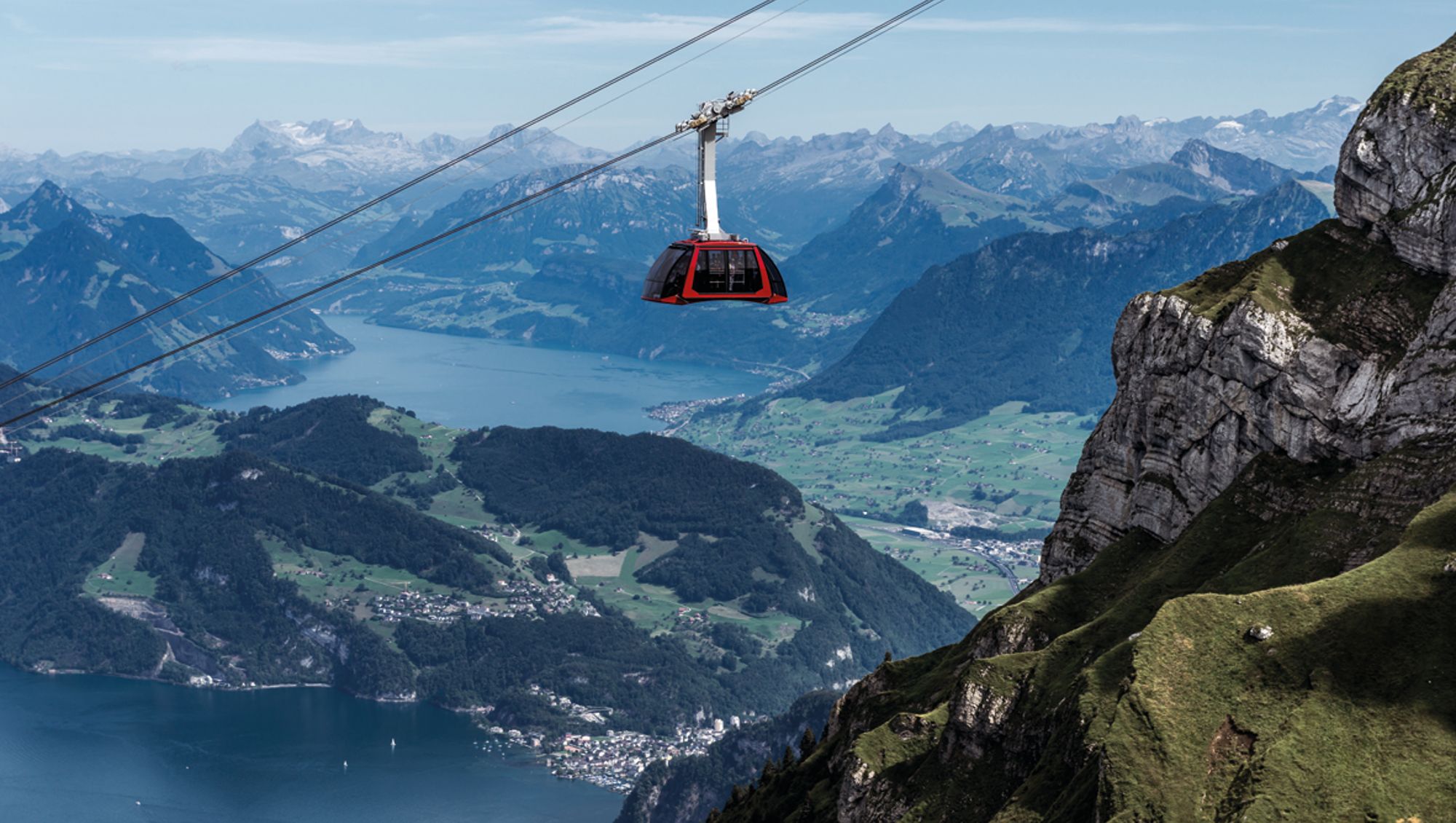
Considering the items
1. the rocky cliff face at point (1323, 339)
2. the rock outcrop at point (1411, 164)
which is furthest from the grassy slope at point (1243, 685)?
the rock outcrop at point (1411, 164)

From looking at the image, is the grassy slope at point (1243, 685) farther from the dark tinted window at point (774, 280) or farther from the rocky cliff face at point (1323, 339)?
the dark tinted window at point (774, 280)

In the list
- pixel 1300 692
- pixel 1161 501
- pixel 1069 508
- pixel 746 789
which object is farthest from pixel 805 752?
pixel 1300 692

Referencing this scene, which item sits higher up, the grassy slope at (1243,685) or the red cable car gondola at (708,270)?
the red cable car gondola at (708,270)

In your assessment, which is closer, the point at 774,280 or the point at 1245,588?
the point at 1245,588

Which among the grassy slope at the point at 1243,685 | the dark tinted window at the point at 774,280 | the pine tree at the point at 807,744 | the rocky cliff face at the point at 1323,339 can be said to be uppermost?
the dark tinted window at the point at 774,280

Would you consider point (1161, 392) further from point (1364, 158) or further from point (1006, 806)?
point (1006, 806)

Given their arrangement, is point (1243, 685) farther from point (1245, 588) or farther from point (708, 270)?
point (708, 270)

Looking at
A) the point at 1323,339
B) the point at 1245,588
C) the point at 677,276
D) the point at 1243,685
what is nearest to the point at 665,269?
the point at 677,276
